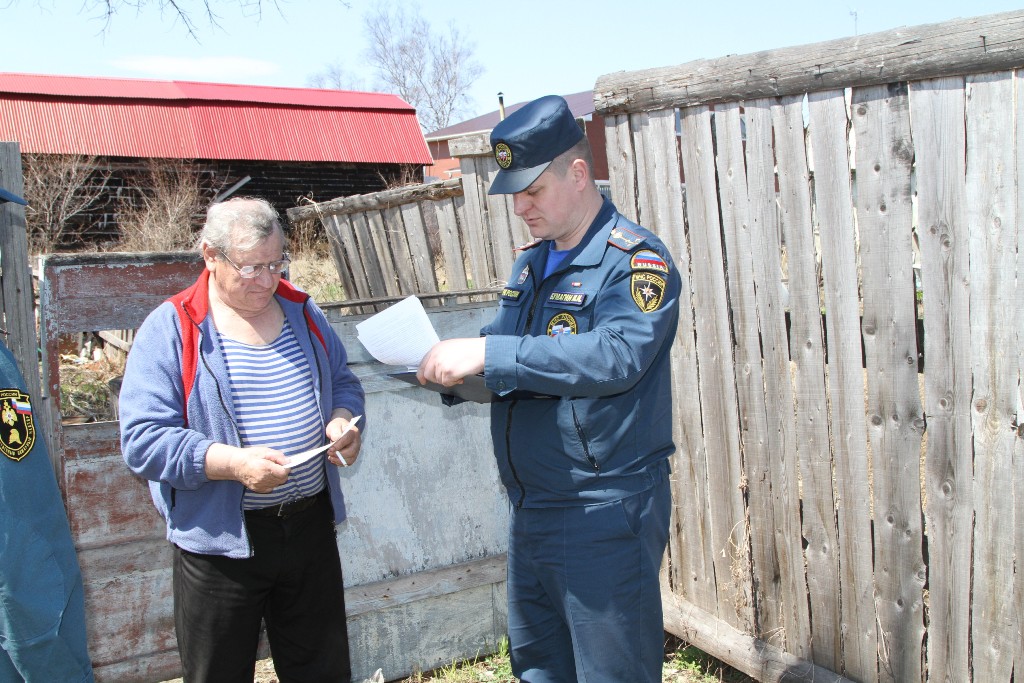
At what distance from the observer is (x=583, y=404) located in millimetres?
2191

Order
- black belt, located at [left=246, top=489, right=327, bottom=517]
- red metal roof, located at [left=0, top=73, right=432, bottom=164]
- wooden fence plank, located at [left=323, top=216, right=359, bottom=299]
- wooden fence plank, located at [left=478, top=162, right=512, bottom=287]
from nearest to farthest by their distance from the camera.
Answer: black belt, located at [left=246, top=489, right=327, bottom=517]
wooden fence plank, located at [left=478, top=162, right=512, bottom=287]
wooden fence plank, located at [left=323, top=216, right=359, bottom=299]
red metal roof, located at [left=0, top=73, right=432, bottom=164]

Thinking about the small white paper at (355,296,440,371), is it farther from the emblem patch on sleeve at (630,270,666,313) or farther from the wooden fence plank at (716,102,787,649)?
the wooden fence plank at (716,102,787,649)

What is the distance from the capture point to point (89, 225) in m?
16.6

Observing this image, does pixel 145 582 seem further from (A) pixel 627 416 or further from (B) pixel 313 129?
(B) pixel 313 129

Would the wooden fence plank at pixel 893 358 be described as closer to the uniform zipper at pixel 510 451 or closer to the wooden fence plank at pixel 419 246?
the uniform zipper at pixel 510 451

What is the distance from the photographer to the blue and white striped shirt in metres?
→ 2.51

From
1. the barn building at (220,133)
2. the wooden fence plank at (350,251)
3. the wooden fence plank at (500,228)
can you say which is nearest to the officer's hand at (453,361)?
the wooden fence plank at (500,228)

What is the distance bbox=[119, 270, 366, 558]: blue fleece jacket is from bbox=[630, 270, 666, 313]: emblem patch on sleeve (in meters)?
1.25

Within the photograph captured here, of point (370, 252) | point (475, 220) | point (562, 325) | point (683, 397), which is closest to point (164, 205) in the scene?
point (370, 252)

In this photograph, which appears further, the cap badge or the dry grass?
the dry grass

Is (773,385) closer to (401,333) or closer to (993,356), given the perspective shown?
(993,356)

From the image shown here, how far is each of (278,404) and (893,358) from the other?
1.92 m

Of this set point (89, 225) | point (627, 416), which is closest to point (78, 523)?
point (627, 416)

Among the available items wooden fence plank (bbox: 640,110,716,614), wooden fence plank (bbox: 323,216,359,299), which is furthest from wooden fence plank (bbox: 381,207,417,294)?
wooden fence plank (bbox: 640,110,716,614)
